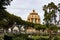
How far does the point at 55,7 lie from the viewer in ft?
194

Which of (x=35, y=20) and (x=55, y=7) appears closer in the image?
(x=55, y=7)

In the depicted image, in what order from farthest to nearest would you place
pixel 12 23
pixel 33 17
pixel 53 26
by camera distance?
pixel 33 17, pixel 12 23, pixel 53 26

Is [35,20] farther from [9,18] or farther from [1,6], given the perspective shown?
[1,6]

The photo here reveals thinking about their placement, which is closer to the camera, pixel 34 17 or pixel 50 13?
pixel 50 13

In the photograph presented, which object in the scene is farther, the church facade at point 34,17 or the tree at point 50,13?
the church facade at point 34,17

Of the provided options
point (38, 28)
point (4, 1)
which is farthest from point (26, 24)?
point (4, 1)

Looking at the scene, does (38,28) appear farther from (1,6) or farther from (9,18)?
(1,6)

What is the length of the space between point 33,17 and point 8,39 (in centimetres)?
7251

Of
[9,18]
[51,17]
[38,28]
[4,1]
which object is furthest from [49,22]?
[4,1]

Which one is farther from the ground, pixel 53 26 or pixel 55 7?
pixel 55 7

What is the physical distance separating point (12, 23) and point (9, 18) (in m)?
5.29

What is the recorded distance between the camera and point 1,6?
2286cm

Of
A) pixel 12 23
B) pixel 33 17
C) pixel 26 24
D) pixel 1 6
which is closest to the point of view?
pixel 1 6

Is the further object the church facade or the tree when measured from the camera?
the church facade
